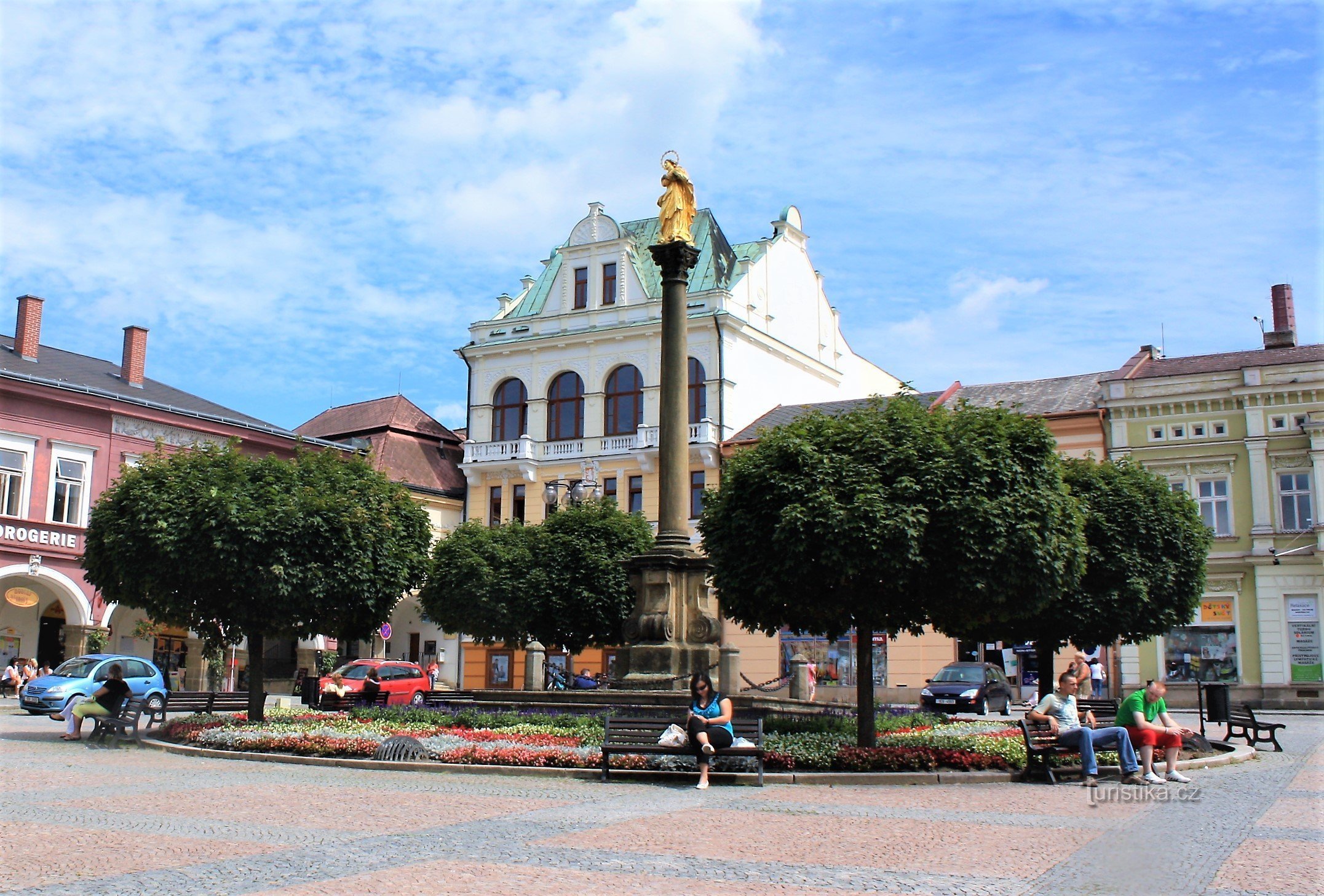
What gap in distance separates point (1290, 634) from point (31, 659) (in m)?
36.4

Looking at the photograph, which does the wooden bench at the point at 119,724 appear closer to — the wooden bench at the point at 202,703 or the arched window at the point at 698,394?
the wooden bench at the point at 202,703

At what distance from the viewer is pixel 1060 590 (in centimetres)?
1802

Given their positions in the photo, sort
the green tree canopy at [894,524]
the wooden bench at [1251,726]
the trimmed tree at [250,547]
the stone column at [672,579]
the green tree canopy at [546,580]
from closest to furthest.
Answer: the green tree canopy at [894,524], the wooden bench at [1251,726], the trimmed tree at [250,547], the stone column at [672,579], the green tree canopy at [546,580]

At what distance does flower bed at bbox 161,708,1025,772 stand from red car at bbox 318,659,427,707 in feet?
33.2

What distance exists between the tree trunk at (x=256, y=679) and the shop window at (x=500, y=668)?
2359cm

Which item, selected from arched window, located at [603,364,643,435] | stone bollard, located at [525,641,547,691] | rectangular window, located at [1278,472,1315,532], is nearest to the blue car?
stone bollard, located at [525,641,547,691]

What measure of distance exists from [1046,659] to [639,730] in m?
12.4

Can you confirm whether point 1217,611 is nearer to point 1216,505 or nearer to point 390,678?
point 1216,505

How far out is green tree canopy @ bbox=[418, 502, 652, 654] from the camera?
3338cm

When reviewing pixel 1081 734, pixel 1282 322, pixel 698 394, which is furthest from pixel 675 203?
pixel 1282 322

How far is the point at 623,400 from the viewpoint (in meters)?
47.3

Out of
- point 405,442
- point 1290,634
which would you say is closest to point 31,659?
point 405,442

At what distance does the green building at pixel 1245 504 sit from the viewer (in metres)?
37.7

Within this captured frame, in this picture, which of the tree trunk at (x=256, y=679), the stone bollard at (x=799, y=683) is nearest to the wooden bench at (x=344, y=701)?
the tree trunk at (x=256, y=679)
